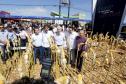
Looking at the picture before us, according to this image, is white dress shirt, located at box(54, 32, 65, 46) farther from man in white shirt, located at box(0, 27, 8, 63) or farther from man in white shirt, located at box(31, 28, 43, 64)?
man in white shirt, located at box(0, 27, 8, 63)

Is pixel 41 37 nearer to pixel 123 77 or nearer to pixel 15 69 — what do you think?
pixel 15 69

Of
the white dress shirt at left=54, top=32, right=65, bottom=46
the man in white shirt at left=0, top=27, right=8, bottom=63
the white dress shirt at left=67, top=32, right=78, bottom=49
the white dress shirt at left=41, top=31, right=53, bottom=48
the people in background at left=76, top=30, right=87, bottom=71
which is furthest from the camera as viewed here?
the white dress shirt at left=54, top=32, right=65, bottom=46

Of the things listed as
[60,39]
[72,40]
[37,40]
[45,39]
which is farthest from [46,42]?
[72,40]

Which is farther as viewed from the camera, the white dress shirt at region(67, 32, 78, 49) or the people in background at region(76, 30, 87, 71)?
the white dress shirt at region(67, 32, 78, 49)

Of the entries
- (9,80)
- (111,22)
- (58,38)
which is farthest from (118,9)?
(9,80)

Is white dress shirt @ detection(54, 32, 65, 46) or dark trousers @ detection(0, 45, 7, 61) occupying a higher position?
white dress shirt @ detection(54, 32, 65, 46)

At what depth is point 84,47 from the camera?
32.6 ft

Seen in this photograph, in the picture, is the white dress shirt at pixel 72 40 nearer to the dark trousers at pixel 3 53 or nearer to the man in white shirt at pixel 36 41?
the man in white shirt at pixel 36 41

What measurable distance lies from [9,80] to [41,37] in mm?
2970

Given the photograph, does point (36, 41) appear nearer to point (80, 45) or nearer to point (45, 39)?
point (45, 39)

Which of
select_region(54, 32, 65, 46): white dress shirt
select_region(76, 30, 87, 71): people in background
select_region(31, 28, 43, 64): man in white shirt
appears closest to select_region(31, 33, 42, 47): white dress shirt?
select_region(31, 28, 43, 64): man in white shirt

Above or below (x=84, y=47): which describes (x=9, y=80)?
below

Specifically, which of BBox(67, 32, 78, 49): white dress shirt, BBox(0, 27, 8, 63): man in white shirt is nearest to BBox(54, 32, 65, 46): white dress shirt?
BBox(67, 32, 78, 49): white dress shirt

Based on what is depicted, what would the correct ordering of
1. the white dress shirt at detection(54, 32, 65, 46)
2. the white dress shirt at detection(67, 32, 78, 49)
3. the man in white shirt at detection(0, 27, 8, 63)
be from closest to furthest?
the white dress shirt at detection(67, 32, 78, 49), the man in white shirt at detection(0, 27, 8, 63), the white dress shirt at detection(54, 32, 65, 46)
